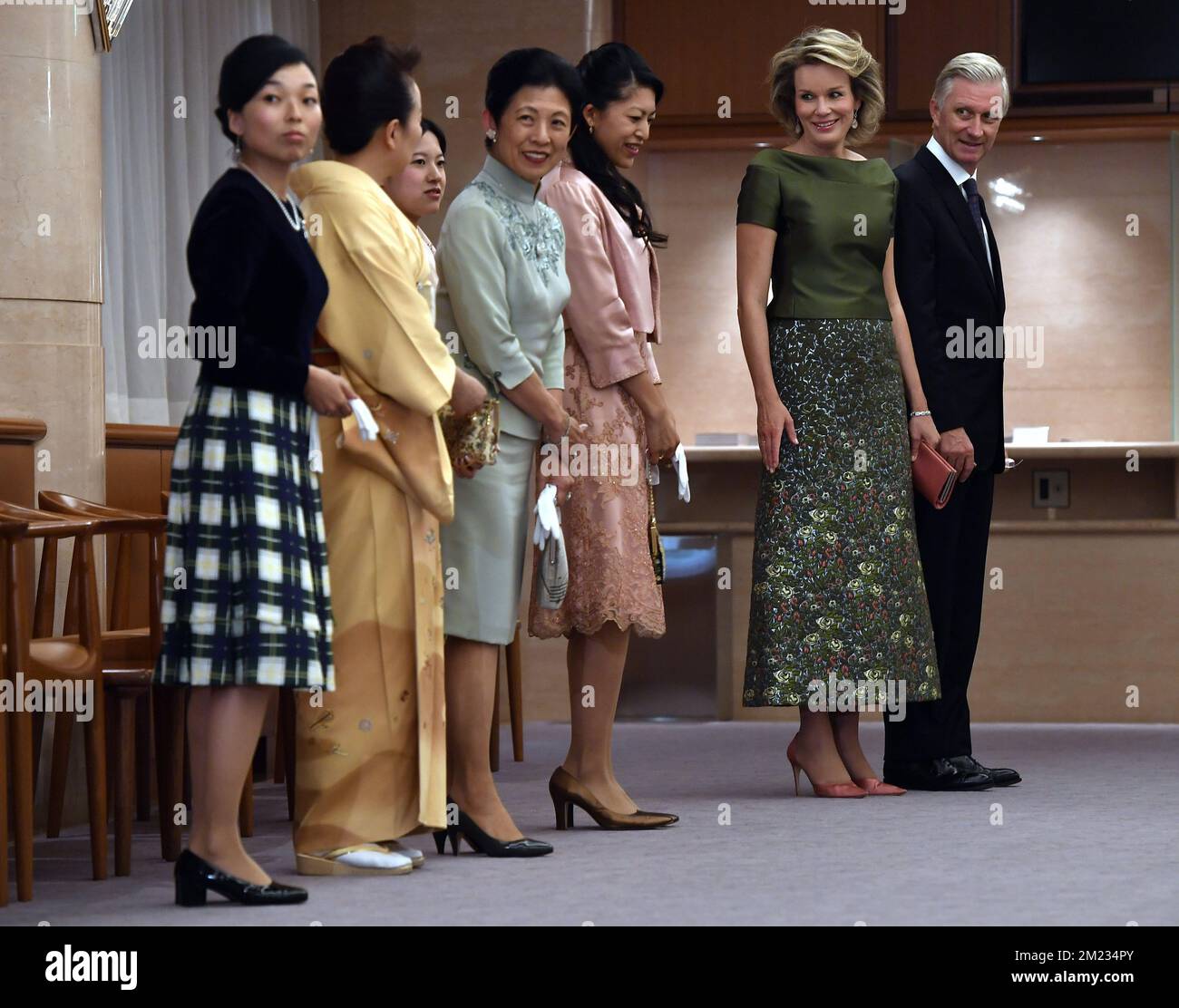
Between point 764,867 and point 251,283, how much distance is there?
1.32 meters

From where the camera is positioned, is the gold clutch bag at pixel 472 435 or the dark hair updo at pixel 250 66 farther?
the gold clutch bag at pixel 472 435

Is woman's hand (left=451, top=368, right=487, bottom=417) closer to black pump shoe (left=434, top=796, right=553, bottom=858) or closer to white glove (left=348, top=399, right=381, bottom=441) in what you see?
white glove (left=348, top=399, right=381, bottom=441)

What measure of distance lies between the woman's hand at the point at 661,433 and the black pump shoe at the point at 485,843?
0.80 meters

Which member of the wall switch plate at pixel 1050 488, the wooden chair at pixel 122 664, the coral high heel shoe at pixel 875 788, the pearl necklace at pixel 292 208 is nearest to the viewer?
the pearl necklace at pixel 292 208

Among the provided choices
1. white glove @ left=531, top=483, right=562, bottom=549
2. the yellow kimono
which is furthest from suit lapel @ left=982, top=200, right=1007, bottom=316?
the yellow kimono

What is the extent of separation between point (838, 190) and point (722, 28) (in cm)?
254

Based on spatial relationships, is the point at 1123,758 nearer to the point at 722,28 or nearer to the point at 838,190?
the point at 838,190

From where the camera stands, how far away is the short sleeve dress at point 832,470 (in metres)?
A: 4.12

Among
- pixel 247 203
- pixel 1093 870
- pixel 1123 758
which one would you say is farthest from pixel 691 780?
pixel 247 203

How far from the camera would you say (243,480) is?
2.83m

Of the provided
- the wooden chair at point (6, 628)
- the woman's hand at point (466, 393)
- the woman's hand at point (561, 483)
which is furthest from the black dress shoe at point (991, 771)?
the wooden chair at point (6, 628)

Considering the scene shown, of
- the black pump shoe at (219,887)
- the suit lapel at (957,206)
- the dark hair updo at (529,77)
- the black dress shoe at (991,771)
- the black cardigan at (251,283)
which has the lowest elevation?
the black dress shoe at (991,771)

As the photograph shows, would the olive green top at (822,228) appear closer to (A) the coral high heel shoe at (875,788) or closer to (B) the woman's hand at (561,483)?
(B) the woman's hand at (561,483)

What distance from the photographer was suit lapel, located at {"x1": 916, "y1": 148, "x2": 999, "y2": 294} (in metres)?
4.34
